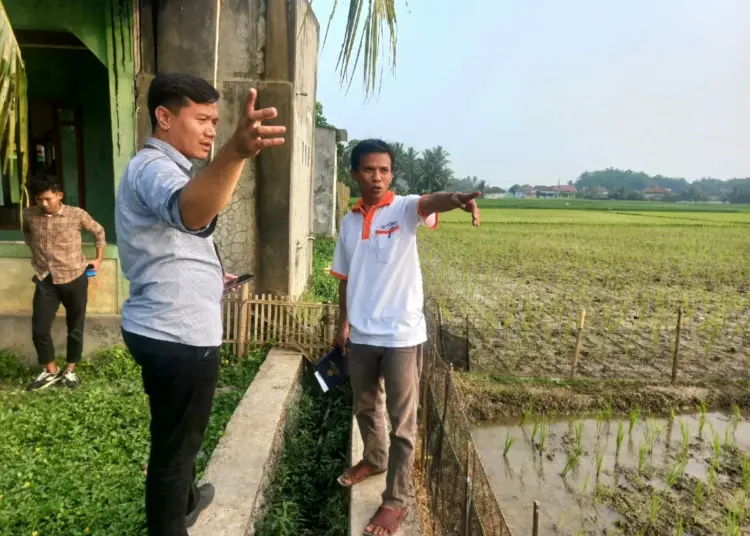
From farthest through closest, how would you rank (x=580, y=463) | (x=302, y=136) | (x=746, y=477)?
(x=302, y=136) < (x=580, y=463) < (x=746, y=477)

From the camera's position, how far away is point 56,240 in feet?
14.8

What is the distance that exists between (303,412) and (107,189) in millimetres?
4622

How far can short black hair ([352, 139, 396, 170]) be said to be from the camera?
2596mm

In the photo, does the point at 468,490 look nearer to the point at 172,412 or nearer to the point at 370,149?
the point at 172,412

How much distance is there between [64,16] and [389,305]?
4.45 metres

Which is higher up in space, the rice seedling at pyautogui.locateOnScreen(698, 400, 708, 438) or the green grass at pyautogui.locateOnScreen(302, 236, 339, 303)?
the green grass at pyautogui.locateOnScreen(302, 236, 339, 303)

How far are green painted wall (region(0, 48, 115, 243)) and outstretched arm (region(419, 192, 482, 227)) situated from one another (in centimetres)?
575

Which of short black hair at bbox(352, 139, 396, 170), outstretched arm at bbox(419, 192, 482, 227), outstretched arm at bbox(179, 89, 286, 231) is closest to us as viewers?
outstretched arm at bbox(179, 89, 286, 231)

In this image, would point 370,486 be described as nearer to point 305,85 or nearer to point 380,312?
point 380,312

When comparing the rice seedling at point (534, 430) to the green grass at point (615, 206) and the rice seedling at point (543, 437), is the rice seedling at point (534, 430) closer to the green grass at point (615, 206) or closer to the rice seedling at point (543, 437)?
the rice seedling at point (543, 437)

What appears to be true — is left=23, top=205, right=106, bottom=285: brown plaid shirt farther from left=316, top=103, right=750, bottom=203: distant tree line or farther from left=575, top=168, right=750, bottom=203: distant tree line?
left=575, top=168, right=750, bottom=203: distant tree line

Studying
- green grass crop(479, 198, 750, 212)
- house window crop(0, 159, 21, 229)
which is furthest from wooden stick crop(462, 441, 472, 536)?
green grass crop(479, 198, 750, 212)

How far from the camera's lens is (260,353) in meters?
5.47

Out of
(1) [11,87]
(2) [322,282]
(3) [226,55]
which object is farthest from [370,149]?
(2) [322,282]
